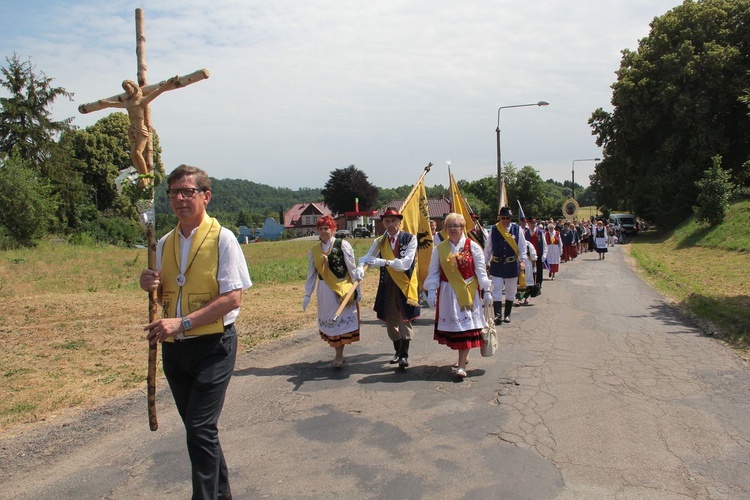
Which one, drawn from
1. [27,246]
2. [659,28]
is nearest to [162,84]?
[27,246]

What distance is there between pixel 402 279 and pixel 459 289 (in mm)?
820

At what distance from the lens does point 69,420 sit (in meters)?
5.52

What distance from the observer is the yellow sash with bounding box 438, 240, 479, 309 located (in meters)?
6.95

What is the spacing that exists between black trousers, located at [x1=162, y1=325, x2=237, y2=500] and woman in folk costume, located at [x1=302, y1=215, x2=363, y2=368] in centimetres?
366

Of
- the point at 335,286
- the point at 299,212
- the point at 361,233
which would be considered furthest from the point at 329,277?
the point at 299,212

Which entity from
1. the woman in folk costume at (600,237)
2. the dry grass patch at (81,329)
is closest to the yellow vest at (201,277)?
the dry grass patch at (81,329)

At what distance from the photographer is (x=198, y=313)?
3420mm

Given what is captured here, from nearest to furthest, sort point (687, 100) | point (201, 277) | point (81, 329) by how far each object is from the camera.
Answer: point (201, 277), point (81, 329), point (687, 100)

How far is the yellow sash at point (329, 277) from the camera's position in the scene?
732 centimetres

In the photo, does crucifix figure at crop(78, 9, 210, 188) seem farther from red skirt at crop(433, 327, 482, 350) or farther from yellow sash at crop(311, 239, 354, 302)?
red skirt at crop(433, 327, 482, 350)

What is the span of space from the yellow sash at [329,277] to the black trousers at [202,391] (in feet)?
11.9

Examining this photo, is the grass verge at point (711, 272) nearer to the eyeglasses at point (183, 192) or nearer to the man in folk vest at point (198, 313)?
the man in folk vest at point (198, 313)

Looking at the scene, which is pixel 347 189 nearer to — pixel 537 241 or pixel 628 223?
pixel 628 223

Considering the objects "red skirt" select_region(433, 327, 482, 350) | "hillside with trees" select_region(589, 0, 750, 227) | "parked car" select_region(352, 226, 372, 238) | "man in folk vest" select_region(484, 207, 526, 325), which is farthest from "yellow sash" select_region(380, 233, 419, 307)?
"parked car" select_region(352, 226, 372, 238)
